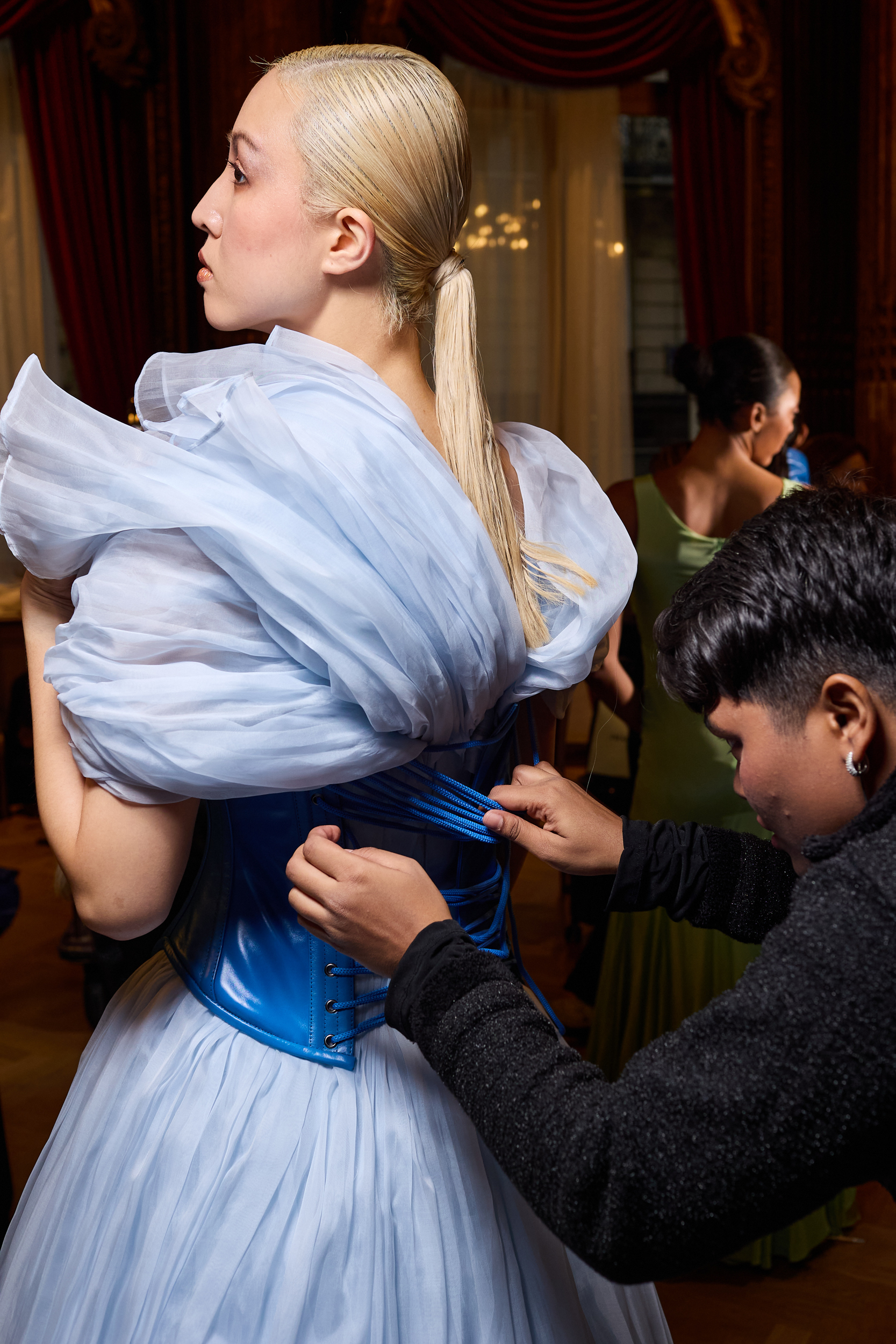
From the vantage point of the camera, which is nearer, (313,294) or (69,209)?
(313,294)

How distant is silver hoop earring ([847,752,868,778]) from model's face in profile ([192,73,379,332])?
55 cm

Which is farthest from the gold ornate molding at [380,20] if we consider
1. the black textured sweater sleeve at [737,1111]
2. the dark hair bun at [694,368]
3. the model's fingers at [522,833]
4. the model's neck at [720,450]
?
the black textured sweater sleeve at [737,1111]

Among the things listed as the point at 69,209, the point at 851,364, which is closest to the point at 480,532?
the point at 69,209

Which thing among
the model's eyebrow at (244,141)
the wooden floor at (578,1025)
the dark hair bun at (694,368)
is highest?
the model's eyebrow at (244,141)

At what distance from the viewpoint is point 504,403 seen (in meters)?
6.21

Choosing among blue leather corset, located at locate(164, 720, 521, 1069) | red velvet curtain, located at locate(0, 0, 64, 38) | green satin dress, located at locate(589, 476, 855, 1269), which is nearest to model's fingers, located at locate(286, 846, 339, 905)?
blue leather corset, located at locate(164, 720, 521, 1069)

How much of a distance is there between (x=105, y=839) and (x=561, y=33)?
4854 millimetres

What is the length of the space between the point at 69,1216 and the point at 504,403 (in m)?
5.63

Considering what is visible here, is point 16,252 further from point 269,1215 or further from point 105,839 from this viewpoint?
point 269,1215

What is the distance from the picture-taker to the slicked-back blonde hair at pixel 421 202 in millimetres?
916

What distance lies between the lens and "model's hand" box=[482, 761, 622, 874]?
1.03 m

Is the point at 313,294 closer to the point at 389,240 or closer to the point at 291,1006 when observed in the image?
the point at 389,240

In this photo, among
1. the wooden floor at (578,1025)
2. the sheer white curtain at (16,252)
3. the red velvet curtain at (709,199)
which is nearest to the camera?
the wooden floor at (578,1025)

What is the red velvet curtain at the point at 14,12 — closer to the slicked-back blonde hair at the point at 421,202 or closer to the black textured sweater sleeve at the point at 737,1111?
the slicked-back blonde hair at the point at 421,202
